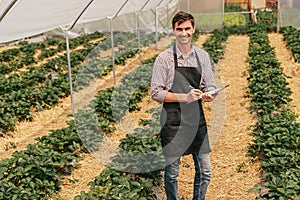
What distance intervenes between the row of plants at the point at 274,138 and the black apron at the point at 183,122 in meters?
0.80

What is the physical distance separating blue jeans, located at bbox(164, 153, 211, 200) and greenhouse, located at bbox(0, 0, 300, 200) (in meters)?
0.39

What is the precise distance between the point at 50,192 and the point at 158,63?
2098mm

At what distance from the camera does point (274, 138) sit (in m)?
5.50

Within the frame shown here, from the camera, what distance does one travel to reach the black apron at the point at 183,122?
392 centimetres

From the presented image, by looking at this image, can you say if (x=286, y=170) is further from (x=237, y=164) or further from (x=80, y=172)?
(x=80, y=172)

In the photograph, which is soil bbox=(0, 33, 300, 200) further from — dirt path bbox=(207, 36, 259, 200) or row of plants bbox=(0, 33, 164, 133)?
row of plants bbox=(0, 33, 164, 133)

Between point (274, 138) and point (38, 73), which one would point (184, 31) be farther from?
point (38, 73)

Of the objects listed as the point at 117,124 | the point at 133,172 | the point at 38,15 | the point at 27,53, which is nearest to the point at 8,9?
the point at 38,15

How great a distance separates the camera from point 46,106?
841 cm

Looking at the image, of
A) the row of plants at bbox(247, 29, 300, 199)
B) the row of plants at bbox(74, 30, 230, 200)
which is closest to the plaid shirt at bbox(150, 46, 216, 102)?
the row of plants at bbox(74, 30, 230, 200)

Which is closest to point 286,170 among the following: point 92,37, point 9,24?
point 9,24

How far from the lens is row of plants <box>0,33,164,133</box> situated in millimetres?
7688

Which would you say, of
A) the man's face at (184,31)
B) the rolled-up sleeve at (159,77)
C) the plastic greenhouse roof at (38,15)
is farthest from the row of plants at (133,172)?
the plastic greenhouse roof at (38,15)

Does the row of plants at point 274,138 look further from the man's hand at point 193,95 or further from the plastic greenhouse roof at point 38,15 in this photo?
the plastic greenhouse roof at point 38,15
